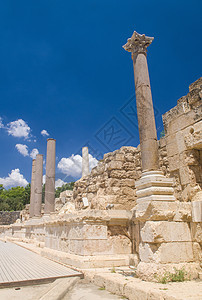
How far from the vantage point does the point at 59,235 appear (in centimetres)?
809

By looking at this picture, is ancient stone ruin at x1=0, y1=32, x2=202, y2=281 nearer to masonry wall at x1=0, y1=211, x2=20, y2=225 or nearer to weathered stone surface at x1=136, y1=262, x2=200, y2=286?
weathered stone surface at x1=136, y1=262, x2=200, y2=286

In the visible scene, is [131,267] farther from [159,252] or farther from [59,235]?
[59,235]

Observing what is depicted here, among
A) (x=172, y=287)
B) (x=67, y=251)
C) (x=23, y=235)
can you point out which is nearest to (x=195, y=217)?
(x=172, y=287)

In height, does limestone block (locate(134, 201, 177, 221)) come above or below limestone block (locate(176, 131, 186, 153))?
below

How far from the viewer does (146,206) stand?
4.81 metres

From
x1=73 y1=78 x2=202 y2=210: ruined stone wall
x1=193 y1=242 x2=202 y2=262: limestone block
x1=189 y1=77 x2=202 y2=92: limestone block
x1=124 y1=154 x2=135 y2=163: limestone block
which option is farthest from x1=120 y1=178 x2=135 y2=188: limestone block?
x1=193 y1=242 x2=202 y2=262: limestone block

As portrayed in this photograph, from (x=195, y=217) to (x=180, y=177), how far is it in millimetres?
1138


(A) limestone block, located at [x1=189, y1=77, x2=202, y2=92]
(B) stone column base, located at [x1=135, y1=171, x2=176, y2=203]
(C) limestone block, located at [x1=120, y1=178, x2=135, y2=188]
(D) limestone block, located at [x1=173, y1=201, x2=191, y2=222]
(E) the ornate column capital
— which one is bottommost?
(D) limestone block, located at [x1=173, y1=201, x2=191, y2=222]

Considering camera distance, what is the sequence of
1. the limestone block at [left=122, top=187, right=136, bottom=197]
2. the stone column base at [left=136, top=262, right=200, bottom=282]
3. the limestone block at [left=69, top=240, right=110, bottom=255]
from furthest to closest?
the limestone block at [left=122, top=187, right=136, bottom=197] → the limestone block at [left=69, top=240, right=110, bottom=255] → the stone column base at [left=136, top=262, right=200, bottom=282]

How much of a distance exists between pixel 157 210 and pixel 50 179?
11.3m

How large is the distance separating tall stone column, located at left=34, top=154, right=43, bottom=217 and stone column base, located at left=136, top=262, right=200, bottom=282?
45.3 ft

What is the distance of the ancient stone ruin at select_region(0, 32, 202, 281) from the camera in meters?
4.64

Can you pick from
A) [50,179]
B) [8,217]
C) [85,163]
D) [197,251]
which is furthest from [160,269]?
[8,217]

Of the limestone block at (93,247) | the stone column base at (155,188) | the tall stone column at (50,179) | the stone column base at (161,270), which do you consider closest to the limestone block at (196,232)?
the stone column base at (161,270)
